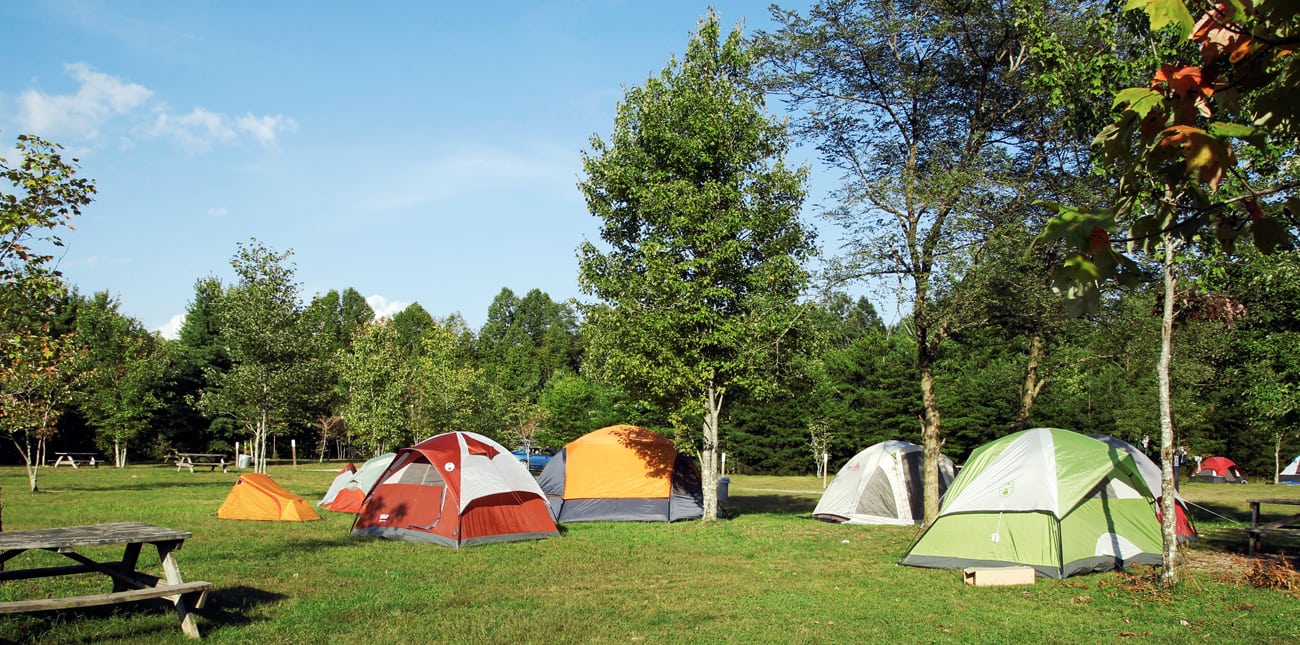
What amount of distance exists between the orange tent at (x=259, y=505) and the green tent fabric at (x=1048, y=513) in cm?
1154

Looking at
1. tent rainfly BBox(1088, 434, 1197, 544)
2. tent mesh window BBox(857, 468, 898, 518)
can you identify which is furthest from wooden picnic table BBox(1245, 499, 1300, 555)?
tent mesh window BBox(857, 468, 898, 518)

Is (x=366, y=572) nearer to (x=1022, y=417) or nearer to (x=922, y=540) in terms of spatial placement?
(x=922, y=540)

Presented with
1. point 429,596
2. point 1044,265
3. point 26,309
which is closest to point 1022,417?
point 1044,265

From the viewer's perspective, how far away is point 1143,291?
1463cm

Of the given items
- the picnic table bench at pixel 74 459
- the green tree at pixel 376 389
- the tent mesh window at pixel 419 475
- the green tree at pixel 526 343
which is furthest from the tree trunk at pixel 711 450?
the green tree at pixel 526 343

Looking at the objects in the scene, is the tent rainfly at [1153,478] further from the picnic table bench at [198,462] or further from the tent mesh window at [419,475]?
the picnic table bench at [198,462]

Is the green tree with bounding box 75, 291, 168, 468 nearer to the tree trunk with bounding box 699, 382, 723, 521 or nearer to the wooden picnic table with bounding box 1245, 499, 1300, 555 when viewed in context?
the tree trunk with bounding box 699, 382, 723, 521

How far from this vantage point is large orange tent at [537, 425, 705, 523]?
17688 millimetres

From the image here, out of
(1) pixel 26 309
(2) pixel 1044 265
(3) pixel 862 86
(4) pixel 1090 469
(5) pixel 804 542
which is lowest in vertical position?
(5) pixel 804 542

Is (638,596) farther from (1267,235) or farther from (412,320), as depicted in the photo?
(412,320)

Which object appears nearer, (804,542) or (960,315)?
(804,542)

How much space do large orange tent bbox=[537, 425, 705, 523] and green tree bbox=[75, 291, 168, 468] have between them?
30.6m

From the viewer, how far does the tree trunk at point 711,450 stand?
17.4 m

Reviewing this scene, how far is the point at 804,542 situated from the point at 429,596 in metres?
7.19
